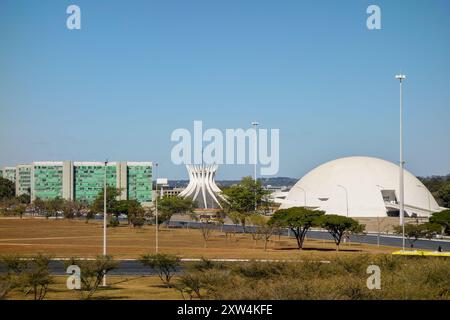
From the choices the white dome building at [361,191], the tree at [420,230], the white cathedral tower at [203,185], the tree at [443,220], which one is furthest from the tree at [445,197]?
the tree at [420,230]

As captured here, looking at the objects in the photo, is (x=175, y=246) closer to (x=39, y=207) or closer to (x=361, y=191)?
(x=361, y=191)

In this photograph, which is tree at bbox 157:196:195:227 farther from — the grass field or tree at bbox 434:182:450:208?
tree at bbox 434:182:450:208

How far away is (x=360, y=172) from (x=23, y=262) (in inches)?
3549

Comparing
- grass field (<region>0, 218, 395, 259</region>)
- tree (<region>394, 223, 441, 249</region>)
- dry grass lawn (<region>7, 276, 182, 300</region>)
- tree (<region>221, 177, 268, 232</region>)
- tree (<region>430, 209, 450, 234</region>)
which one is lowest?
grass field (<region>0, 218, 395, 259</region>)

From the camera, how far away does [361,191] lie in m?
114

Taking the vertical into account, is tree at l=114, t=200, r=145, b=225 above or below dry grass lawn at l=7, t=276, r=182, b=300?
above

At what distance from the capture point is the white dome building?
112 m

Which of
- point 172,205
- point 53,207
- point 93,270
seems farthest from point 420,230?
point 53,207

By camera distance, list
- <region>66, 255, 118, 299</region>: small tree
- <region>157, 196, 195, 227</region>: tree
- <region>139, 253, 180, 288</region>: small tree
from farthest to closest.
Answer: <region>157, 196, 195, 227</region>: tree → <region>139, 253, 180, 288</region>: small tree → <region>66, 255, 118, 299</region>: small tree

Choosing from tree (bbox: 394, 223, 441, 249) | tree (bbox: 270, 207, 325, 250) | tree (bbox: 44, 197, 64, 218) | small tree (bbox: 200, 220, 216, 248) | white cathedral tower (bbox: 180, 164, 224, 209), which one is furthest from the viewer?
white cathedral tower (bbox: 180, 164, 224, 209)

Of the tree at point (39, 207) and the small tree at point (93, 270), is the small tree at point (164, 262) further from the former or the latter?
the tree at point (39, 207)

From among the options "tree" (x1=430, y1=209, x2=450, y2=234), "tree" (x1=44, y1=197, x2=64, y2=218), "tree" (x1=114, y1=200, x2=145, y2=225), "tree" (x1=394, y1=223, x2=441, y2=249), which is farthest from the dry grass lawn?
"tree" (x1=44, y1=197, x2=64, y2=218)

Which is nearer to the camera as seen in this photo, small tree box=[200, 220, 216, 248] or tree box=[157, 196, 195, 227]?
small tree box=[200, 220, 216, 248]
